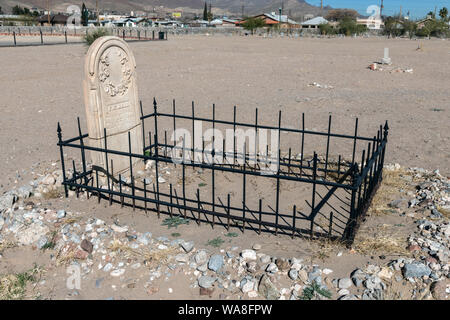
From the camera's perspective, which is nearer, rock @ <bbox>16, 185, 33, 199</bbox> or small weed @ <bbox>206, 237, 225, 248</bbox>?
small weed @ <bbox>206, 237, 225, 248</bbox>

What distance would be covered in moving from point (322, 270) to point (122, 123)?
11.9 ft

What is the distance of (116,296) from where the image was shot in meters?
3.58

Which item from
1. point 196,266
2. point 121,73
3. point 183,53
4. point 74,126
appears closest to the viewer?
point 196,266

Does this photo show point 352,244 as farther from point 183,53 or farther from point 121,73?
point 183,53

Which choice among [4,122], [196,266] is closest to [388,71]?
[4,122]

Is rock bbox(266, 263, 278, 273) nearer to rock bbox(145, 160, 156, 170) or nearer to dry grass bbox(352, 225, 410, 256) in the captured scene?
dry grass bbox(352, 225, 410, 256)

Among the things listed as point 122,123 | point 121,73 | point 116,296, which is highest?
point 121,73

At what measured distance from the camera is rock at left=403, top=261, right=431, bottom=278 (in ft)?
11.8

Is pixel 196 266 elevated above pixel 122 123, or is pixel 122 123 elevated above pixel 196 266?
pixel 122 123

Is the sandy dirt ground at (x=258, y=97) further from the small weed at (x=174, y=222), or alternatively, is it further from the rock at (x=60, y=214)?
the small weed at (x=174, y=222)

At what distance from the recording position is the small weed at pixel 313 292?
11.4 ft

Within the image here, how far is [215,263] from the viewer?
386 centimetres

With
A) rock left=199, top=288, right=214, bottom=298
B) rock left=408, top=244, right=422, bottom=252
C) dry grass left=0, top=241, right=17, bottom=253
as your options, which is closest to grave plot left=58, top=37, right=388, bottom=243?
rock left=408, top=244, right=422, bottom=252

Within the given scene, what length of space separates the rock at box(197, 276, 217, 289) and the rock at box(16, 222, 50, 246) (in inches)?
77.0
